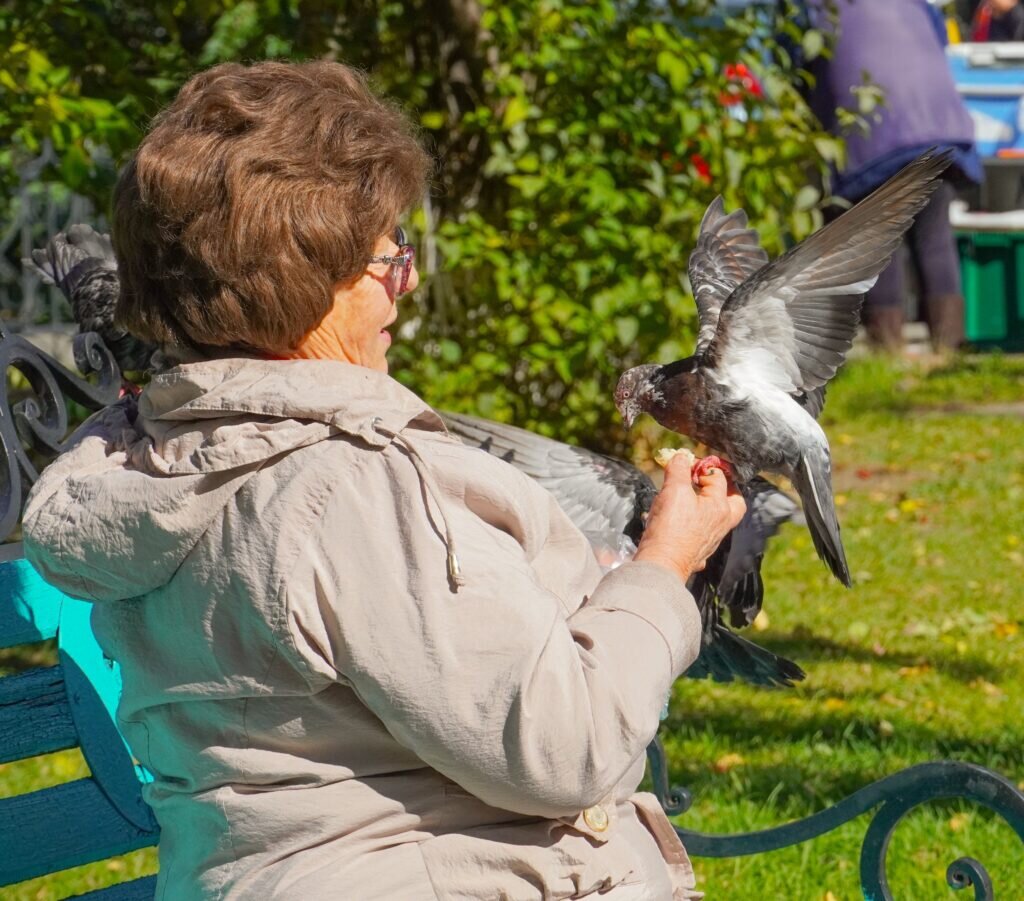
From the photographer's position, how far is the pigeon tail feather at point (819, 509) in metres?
2.63

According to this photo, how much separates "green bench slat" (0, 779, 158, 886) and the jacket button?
852mm

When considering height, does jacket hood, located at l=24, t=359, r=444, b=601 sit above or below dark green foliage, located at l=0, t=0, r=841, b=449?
above

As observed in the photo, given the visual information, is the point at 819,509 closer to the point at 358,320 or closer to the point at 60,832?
the point at 358,320

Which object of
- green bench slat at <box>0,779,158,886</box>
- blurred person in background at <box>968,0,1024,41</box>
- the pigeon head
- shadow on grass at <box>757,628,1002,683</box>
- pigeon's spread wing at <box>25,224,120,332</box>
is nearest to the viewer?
green bench slat at <box>0,779,158,886</box>

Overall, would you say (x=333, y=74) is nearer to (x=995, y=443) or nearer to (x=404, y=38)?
(x=404, y=38)

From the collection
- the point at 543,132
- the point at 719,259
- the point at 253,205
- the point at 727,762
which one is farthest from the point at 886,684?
the point at 253,205

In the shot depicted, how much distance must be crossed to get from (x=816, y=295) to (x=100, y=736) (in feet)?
4.57

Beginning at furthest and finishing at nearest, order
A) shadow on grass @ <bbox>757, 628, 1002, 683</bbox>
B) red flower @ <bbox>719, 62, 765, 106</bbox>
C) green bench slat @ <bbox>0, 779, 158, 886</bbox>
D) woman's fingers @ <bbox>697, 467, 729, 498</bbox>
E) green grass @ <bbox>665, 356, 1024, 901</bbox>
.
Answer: red flower @ <bbox>719, 62, 765, 106</bbox> → shadow on grass @ <bbox>757, 628, 1002, 683</bbox> → green grass @ <bbox>665, 356, 1024, 901</bbox> → green bench slat @ <bbox>0, 779, 158, 886</bbox> → woman's fingers @ <bbox>697, 467, 729, 498</bbox>

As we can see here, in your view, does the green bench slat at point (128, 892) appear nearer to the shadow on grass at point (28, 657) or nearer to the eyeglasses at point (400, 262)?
the eyeglasses at point (400, 262)

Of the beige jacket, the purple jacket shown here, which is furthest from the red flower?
the beige jacket

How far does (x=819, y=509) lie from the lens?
8.65 ft

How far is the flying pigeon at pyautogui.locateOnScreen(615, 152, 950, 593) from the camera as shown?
8.08 feet

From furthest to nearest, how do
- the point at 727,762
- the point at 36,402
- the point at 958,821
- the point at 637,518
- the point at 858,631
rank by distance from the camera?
the point at 858,631
the point at 727,762
the point at 958,821
the point at 637,518
the point at 36,402

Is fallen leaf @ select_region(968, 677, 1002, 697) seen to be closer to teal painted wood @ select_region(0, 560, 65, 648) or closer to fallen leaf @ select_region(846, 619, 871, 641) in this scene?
fallen leaf @ select_region(846, 619, 871, 641)
